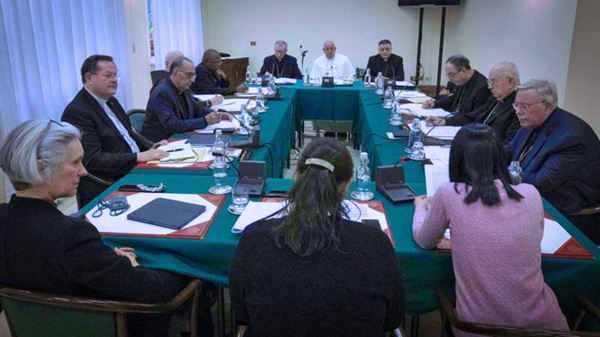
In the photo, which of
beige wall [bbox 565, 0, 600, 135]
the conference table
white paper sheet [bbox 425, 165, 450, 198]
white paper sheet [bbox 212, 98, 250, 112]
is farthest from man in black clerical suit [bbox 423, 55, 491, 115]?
the conference table

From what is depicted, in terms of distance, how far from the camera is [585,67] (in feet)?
12.6

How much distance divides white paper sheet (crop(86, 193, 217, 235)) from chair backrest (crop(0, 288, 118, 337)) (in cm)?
38

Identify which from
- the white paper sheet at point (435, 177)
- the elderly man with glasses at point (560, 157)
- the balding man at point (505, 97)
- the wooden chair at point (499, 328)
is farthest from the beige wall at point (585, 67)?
the wooden chair at point (499, 328)

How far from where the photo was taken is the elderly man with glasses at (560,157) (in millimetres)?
2170

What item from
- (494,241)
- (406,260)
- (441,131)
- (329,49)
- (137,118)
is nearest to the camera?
(494,241)

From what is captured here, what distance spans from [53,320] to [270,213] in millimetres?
777

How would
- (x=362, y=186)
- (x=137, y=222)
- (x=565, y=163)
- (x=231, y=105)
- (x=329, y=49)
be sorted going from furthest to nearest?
1. (x=329, y=49)
2. (x=231, y=105)
3. (x=565, y=163)
4. (x=362, y=186)
5. (x=137, y=222)

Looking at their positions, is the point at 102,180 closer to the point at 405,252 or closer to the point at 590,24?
the point at 405,252

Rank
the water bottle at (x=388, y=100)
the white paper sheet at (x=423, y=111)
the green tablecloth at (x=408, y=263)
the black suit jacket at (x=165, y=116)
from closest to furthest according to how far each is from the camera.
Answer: the green tablecloth at (x=408, y=263), the black suit jacket at (x=165, y=116), the white paper sheet at (x=423, y=111), the water bottle at (x=388, y=100)

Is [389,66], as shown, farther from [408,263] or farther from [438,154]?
[408,263]

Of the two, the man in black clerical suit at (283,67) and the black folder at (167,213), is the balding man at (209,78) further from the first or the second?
the black folder at (167,213)

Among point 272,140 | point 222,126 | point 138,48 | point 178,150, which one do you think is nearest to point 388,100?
point 272,140

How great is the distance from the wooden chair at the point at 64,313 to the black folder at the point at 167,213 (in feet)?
1.33

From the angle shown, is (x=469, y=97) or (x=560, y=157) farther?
(x=469, y=97)
